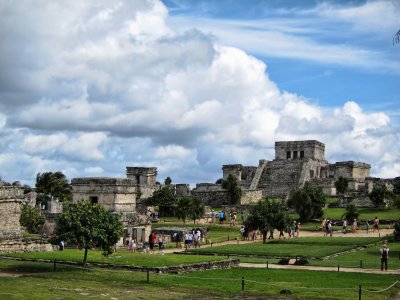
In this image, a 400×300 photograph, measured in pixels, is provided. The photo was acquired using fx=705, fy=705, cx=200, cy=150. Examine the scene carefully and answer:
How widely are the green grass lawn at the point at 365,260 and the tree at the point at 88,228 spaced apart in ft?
33.2

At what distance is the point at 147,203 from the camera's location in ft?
236

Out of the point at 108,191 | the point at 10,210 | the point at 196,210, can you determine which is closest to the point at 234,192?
the point at 196,210

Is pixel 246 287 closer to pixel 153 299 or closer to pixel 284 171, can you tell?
pixel 153 299

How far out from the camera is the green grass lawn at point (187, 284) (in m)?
22.4

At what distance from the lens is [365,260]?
34625mm

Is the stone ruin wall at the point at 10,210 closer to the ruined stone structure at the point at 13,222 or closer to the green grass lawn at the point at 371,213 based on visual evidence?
the ruined stone structure at the point at 13,222

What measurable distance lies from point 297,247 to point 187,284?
52.0 ft

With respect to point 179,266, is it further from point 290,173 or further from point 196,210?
point 290,173

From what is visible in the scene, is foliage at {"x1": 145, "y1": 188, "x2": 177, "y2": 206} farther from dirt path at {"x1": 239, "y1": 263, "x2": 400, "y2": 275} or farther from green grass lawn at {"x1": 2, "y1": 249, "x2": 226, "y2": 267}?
dirt path at {"x1": 239, "y1": 263, "x2": 400, "y2": 275}

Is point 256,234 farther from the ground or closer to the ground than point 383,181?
closer to the ground

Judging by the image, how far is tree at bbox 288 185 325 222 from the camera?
5484cm

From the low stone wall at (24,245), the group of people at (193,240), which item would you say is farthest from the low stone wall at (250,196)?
the low stone wall at (24,245)

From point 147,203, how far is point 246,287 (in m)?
47.0

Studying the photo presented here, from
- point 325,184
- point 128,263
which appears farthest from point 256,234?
point 325,184
